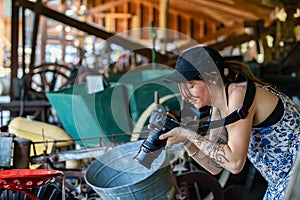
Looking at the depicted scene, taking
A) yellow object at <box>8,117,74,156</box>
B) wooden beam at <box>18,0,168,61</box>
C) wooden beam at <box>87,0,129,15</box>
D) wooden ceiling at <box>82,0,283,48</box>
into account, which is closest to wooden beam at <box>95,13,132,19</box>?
wooden ceiling at <box>82,0,283,48</box>

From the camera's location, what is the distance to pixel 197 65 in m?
1.85

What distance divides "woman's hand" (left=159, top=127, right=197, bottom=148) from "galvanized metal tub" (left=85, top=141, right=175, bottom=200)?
0.47 m

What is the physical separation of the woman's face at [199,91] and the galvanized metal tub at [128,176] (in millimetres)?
558

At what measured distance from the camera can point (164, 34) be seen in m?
9.36

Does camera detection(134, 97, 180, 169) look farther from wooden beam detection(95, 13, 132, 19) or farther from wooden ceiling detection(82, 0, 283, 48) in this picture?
wooden beam detection(95, 13, 132, 19)

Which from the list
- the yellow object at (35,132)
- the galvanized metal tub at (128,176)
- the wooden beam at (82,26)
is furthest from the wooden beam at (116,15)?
the galvanized metal tub at (128,176)

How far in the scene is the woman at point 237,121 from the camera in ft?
5.96

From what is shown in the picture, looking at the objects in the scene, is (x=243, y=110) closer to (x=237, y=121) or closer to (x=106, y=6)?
(x=237, y=121)

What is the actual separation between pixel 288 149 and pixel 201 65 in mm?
462

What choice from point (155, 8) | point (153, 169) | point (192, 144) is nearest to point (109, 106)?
point (153, 169)

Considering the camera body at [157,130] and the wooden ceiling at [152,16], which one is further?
the wooden ceiling at [152,16]

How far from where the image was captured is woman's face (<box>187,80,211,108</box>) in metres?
1.86

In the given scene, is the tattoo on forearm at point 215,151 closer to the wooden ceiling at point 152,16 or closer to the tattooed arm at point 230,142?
the tattooed arm at point 230,142

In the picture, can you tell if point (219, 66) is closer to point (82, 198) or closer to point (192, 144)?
point (192, 144)
